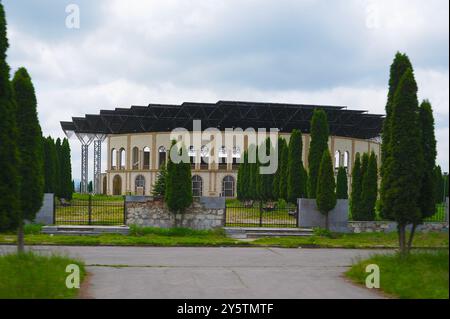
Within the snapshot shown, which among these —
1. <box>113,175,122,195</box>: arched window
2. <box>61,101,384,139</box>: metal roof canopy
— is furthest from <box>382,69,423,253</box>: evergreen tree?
<box>113,175,122,195</box>: arched window

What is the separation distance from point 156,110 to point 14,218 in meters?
42.8

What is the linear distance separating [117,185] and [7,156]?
49.5m

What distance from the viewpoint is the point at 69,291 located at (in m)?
8.54

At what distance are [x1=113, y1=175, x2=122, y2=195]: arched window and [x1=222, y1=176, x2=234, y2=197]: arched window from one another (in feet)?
42.0

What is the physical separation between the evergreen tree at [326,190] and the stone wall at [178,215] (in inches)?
168

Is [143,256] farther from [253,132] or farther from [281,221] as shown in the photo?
[253,132]

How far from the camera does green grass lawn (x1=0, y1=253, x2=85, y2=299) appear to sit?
26.3 feet

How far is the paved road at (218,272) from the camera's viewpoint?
352 inches

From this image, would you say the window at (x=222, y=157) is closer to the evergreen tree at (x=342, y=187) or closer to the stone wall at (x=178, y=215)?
the evergreen tree at (x=342, y=187)

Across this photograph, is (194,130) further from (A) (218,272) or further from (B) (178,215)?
(A) (218,272)

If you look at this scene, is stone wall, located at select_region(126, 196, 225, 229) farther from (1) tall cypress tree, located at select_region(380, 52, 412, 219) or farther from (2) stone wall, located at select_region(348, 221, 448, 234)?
(1) tall cypress tree, located at select_region(380, 52, 412, 219)

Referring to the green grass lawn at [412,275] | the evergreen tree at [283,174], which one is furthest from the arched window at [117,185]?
the green grass lawn at [412,275]

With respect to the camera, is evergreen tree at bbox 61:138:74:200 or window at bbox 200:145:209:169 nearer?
evergreen tree at bbox 61:138:74:200

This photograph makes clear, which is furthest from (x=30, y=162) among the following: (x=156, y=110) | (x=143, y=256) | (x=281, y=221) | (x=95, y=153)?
(x=95, y=153)
